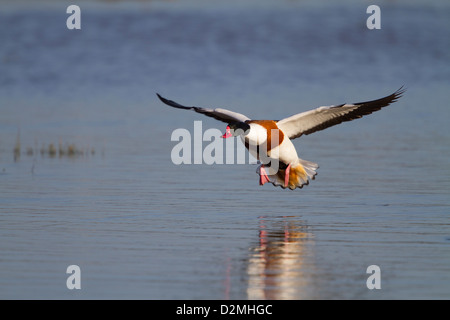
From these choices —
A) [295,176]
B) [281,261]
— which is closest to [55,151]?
[295,176]

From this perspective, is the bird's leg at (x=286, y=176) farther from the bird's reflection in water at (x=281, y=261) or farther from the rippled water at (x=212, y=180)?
the bird's reflection in water at (x=281, y=261)

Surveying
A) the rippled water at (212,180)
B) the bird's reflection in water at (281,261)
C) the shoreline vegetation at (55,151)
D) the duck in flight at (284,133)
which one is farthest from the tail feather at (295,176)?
the shoreline vegetation at (55,151)

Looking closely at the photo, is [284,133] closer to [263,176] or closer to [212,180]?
[263,176]

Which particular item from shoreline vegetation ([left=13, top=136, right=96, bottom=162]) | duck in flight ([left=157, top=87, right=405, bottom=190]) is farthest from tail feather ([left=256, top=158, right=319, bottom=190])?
shoreline vegetation ([left=13, top=136, right=96, bottom=162])

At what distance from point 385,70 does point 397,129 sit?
1279 cm

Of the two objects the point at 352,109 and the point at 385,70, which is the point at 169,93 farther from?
the point at 352,109

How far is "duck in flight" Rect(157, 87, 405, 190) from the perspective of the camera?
11.4 metres

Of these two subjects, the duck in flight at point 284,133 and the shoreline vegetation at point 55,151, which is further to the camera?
the shoreline vegetation at point 55,151

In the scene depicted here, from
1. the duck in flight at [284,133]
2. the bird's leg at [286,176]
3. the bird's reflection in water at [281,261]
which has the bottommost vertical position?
the bird's reflection in water at [281,261]

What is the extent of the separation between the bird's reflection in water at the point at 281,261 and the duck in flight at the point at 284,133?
996 mm

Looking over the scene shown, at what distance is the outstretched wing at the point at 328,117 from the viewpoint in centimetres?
1167

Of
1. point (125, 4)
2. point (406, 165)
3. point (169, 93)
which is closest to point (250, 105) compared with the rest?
point (169, 93)

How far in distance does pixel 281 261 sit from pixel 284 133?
3379 millimetres

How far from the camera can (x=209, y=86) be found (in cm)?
2888
